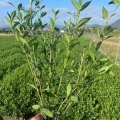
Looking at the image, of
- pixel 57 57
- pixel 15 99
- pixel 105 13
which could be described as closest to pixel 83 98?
pixel 15 99

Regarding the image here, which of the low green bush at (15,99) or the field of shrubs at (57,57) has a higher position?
the field of shrubs at (57,57)

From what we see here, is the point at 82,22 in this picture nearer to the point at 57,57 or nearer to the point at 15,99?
the point at 57,57

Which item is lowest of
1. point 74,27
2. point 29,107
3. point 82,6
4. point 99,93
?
point 29,107

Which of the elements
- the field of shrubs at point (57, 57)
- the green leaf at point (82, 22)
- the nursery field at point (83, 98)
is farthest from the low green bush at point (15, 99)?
the green leaf at point (82, 22)

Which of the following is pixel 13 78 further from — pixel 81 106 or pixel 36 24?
pixel 36 24

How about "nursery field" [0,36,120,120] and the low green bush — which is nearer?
"nursery field" [0,36,120,120]

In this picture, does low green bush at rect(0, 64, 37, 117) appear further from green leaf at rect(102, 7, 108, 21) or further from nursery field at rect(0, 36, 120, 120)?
green leaf at rect(102, 7, 108, 21)

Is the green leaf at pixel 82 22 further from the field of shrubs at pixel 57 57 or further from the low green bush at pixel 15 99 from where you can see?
the low green bush at pixel 15 99

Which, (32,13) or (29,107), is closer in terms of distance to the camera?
(32,13)

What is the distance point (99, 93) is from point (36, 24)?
133 inches

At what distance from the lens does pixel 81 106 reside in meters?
5.15

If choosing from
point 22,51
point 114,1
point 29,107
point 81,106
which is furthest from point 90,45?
point 29,107

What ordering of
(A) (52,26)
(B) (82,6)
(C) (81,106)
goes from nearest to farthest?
(B) (82,6), (A) (52,26), (C) (81,106)

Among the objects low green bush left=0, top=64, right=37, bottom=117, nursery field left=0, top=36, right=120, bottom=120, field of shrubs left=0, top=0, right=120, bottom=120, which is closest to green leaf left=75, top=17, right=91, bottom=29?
field of shrubs left=0, top=0, right=120, bottom=120
